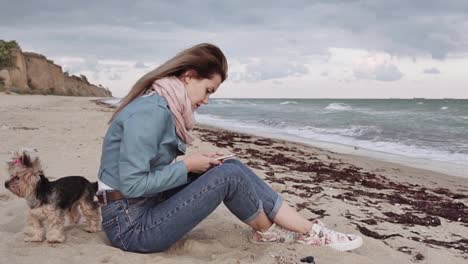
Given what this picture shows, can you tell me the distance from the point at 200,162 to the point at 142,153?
523mm

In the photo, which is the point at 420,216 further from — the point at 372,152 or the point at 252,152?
the point at 372,152

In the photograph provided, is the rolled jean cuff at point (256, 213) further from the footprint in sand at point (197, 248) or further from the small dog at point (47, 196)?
the small dog at point (47, 196)

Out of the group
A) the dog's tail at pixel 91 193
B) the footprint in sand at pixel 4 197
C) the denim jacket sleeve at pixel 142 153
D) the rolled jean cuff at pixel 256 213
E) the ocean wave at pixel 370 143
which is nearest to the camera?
the denim jacket sleeve at pixel 142 153

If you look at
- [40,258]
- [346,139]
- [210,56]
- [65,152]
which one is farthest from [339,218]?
[346,139]

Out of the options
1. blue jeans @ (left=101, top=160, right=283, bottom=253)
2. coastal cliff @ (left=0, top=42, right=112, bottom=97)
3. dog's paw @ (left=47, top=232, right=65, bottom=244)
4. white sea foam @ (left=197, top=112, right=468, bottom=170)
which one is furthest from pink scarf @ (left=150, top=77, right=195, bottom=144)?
coastal cliff @ (left=0, top=42, right=112, bottom=97)

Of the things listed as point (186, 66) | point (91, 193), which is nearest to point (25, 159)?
point (91, 193)

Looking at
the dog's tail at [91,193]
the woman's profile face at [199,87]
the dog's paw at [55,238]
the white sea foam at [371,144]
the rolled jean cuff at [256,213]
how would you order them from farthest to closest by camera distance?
the white sea foam at [371,144] → the dog's tail at [91,193] → the rolled jean cuff at [256,213] → the dog's paw at [55,238] → the woman's profile face at [199,87]

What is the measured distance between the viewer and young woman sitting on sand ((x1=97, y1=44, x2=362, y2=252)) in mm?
2822

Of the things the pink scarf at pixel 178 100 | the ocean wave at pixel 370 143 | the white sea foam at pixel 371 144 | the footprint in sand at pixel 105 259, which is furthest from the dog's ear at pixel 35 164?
the ocean wave at pixel 370 143

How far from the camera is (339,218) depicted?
4668 millimetres

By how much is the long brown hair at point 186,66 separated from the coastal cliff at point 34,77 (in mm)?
39949

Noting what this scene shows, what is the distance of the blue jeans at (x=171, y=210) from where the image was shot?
10.3 ft

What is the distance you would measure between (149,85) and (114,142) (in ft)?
1.51

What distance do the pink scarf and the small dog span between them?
99 cm
